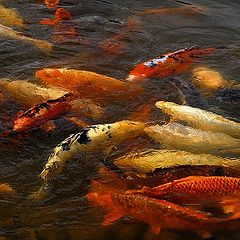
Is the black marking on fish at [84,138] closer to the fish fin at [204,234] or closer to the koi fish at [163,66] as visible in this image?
the fish fin at [204,234]

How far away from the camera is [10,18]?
8562mm

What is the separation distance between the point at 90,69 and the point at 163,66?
1092mm

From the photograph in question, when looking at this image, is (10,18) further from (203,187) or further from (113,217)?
(203,187)

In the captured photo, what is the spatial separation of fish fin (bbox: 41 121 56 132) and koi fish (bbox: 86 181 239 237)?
56.8 inches

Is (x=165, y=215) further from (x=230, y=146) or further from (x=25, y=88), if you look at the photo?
(x=25, y=88)

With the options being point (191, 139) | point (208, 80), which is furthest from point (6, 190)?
point (208, 80)

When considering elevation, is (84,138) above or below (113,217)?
above

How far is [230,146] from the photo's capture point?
198 inches

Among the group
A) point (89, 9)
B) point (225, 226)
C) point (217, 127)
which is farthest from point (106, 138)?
point (89, 9)

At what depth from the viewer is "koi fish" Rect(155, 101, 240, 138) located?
5.29m

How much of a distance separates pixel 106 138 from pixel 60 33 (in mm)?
3588

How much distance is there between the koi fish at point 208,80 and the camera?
6.63 metres

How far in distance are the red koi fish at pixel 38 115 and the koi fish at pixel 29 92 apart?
44 centimetres

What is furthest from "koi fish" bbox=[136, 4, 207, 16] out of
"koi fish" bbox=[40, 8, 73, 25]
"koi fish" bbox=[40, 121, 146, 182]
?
"koi fish" bbox=[40, 121, 146, 182]
